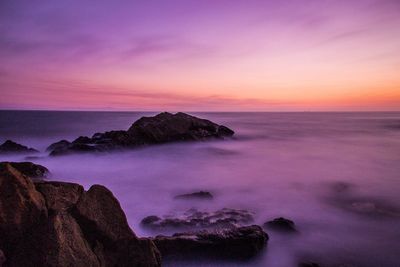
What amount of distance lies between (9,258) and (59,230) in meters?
0.64

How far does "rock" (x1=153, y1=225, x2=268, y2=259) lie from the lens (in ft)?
18.2

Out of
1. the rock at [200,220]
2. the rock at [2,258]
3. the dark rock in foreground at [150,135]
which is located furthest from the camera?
the dark rock in foreground at [150,135]

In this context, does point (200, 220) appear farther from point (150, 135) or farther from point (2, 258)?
point (150, 135)

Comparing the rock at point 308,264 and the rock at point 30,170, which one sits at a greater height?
the rock at point 30,170

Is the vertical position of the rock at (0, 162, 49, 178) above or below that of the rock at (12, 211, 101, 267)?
below

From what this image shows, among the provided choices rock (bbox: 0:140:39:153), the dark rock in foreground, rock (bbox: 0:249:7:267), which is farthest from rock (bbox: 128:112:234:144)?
rock (bbox: 0:249:7:267)

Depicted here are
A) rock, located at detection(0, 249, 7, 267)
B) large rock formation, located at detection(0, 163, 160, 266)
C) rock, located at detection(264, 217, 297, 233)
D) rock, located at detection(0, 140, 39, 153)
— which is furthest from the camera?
rock, located at detection(0, 140, 39, 153)

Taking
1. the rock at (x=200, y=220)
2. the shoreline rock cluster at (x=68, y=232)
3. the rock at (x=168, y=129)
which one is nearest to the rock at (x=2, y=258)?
the shoreline rock cluster at (x=68, y=232)

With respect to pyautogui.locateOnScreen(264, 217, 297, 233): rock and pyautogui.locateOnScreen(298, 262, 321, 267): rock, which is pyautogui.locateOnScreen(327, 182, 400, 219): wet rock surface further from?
pyautogui.locateOnScreen(298, 262, 321, 267): rock

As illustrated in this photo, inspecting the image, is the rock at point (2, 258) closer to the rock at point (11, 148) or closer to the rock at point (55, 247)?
the rock at point (55, 247)

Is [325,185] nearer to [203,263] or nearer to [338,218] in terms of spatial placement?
[338,218]

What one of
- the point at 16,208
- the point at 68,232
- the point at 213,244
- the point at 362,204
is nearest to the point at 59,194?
the point at 16,208

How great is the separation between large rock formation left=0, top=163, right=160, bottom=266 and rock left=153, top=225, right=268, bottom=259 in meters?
0.58

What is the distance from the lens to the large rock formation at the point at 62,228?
401cm
